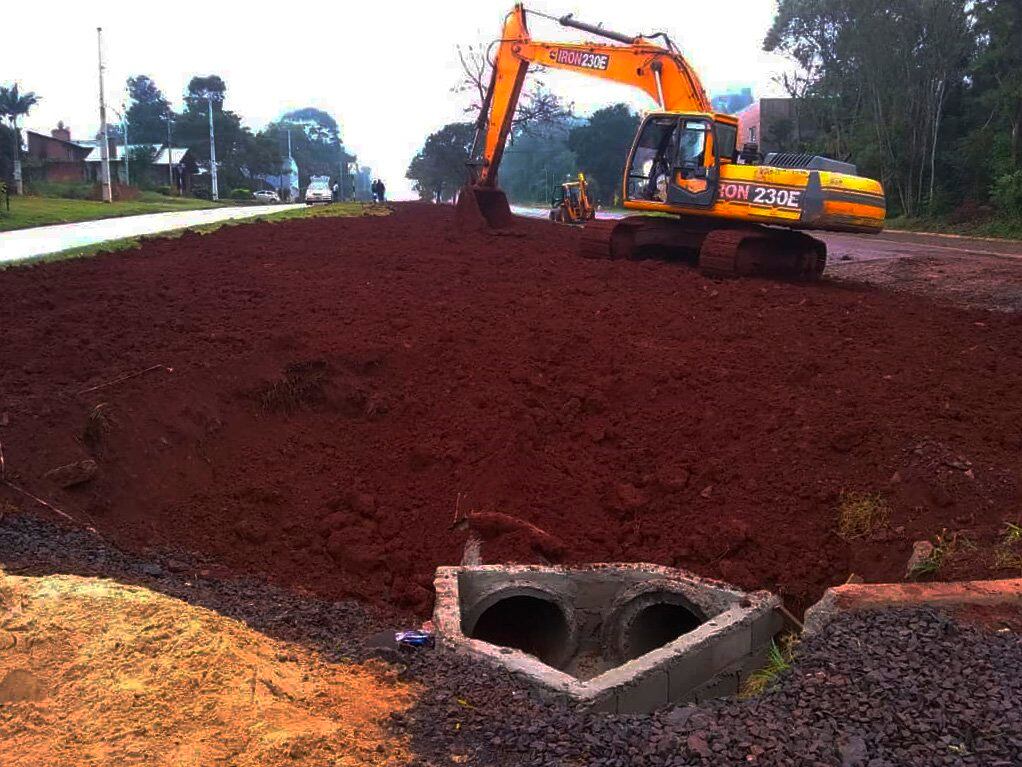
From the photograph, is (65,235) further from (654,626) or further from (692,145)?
(654,626)

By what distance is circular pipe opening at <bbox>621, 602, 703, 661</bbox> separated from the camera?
213 inches

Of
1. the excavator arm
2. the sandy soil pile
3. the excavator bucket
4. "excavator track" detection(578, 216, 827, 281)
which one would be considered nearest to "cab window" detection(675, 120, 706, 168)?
"excavator track" detection(578, 216, 827, 281)

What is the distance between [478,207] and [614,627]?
1382 cm

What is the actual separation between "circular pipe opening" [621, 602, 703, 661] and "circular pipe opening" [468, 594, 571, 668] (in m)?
0.38

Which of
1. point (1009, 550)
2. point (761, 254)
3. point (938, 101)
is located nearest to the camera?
point (1009, 550)

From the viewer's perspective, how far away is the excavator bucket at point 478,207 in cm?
1809

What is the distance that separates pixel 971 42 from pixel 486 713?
1395 inches

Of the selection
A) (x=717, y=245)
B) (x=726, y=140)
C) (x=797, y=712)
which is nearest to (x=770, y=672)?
(x=797, y=712)

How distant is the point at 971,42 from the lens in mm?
31922

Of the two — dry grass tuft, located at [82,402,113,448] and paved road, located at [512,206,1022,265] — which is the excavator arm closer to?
paved road, located at [512,206,1022,265]

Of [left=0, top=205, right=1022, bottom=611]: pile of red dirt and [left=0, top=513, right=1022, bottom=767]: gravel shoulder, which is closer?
[left=0, top=513, right=1022, bottom=767]: gravel shoulder

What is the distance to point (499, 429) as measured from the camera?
7.26 metres

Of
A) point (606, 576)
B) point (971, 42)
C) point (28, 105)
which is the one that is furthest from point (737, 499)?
point (28, 105)

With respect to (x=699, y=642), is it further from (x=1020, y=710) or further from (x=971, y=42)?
(x=971, y=42)
